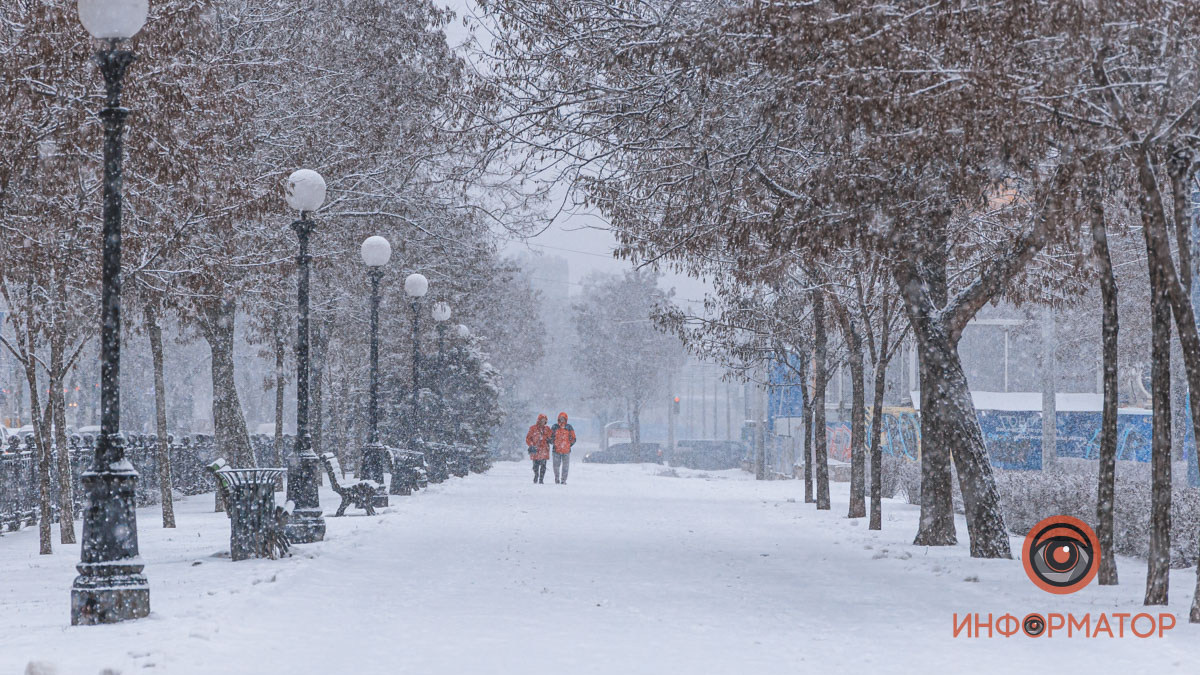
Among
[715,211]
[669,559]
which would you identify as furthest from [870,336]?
[669,559]

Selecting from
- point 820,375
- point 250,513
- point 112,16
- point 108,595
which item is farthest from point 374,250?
point 108,595

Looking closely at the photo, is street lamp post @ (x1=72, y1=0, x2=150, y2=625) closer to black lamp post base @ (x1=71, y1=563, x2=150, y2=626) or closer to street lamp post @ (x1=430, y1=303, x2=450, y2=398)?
black lamp post base @ (x1=71, y1=563, x2=150, y2=626)

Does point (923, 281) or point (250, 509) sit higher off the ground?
point (923, 281)

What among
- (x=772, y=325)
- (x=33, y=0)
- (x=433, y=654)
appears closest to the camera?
(x=433, y=654)

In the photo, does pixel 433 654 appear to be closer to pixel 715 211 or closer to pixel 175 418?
pixel 715 211

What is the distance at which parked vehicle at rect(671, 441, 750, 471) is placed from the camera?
61812 mm

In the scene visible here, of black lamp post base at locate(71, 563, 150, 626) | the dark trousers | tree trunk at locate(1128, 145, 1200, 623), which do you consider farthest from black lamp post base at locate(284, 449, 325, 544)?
the dark trousers

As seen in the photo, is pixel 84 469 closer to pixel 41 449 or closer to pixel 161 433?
pixel 161 433

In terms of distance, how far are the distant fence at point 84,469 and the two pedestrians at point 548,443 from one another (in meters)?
7.37

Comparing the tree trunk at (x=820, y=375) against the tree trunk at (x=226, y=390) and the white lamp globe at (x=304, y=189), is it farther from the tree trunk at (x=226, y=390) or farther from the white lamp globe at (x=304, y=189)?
the tree trunk at (x=226, y=390)

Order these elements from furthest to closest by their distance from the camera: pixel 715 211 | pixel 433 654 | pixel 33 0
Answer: pixel 715 211 < pixel 33 0 < pixel 433 654

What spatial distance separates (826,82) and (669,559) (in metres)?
5.92

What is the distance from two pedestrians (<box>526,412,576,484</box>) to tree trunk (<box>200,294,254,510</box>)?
975cm

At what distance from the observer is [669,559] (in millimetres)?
12891
